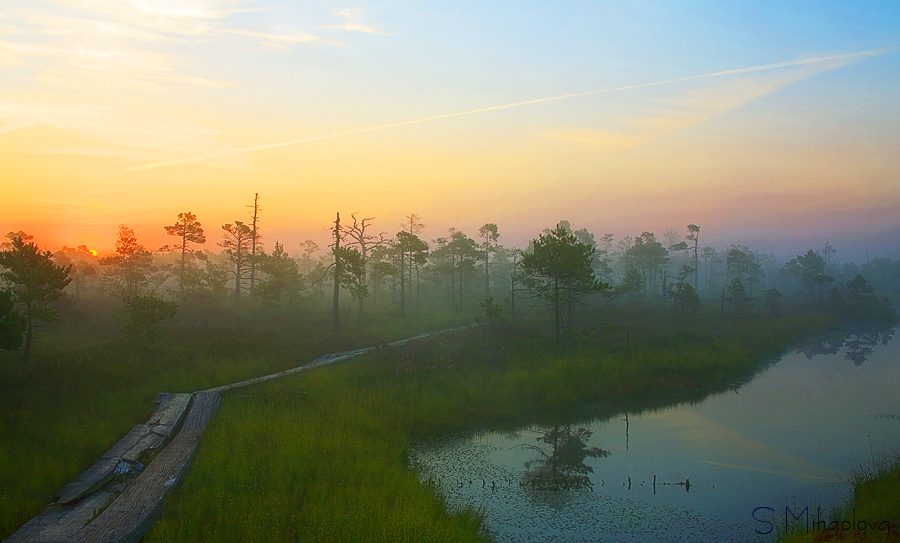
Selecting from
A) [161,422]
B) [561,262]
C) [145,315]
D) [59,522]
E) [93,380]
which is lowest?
[59,522]

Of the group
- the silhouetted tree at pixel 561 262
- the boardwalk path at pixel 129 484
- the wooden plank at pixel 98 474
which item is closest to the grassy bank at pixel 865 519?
the boardwalk path at pixel 129 484

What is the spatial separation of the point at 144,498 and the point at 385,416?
401 inches

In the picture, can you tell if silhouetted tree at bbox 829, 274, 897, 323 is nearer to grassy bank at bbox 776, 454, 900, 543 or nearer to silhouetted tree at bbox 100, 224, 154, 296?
grassy bank at bbox 776, 454, 900, 543

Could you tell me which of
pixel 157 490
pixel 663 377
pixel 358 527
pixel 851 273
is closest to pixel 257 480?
pixel 157 490

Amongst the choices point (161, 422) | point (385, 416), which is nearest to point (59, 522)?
point (161, 422)

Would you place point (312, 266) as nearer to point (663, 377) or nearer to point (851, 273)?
point (663, 377)

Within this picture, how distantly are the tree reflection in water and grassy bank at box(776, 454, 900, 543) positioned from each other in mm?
Answer: 5920

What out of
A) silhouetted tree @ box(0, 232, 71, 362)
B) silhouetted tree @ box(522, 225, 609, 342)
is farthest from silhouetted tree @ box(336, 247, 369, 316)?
silhouetted tree @ box(0, 232, 71, 362)

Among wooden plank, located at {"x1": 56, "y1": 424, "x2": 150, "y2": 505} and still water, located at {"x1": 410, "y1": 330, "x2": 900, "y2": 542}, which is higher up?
wooden plank, located at {"x1": 56, "y1": 424, "x2": 150, "y2": 505}

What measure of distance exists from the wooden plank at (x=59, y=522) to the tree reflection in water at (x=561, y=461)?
10.8m

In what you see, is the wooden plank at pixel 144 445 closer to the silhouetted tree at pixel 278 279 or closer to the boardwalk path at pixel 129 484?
the boardwalk path at pixel 129 484

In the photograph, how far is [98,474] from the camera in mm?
12312

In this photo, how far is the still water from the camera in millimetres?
13170

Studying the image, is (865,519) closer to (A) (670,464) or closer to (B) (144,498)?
(A) (670,464)
